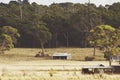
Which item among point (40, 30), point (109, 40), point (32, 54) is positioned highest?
point (40, 30)

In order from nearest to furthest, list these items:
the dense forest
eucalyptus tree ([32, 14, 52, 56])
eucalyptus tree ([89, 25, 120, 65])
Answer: eucalyptus tree ([89, 25, 120, 65]), eucalyptus tree ([32, 14, 52, 56]), the dense forest

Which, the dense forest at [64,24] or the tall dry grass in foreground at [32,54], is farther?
the dense forest at [64,24]

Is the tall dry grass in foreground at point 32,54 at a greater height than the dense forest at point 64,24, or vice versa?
the dense forest at point 64,24

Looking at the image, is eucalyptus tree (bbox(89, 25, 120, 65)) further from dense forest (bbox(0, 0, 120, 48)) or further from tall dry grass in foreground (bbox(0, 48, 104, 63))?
dense forest (bbox(0, 0, 120, 48))

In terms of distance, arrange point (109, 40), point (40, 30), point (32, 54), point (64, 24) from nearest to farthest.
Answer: point (109, 40) → point (32, 54) → point (40, 30) → point (64, 24)

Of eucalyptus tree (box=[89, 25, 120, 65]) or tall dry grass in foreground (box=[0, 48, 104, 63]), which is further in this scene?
tall dry grass in foreground (box=[0, 48, 104, 63])

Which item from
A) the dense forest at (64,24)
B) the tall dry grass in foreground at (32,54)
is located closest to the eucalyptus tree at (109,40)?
the tall dry grass in foreground at (32,54)

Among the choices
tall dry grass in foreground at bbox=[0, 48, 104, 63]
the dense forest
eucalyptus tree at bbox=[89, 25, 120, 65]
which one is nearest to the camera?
eucalyptus tree at bbox=[89, 25, 120, 65]

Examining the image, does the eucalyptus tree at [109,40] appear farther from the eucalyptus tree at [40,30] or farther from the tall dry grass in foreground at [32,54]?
the eucalyptus tree at [40,30]

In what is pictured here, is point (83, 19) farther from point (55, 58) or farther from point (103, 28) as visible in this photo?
point (103, 28)

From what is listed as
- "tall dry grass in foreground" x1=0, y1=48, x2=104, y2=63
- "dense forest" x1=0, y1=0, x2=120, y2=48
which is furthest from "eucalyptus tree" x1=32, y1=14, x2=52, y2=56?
"tall dry grass in foreground" x1=0, y1=48, x2=104, y2=63

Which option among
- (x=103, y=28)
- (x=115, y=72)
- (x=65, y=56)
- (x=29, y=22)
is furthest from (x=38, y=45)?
(x=115, y=72)

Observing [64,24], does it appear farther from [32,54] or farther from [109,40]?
[109,40]

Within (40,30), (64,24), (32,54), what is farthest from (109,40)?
(64,24)
